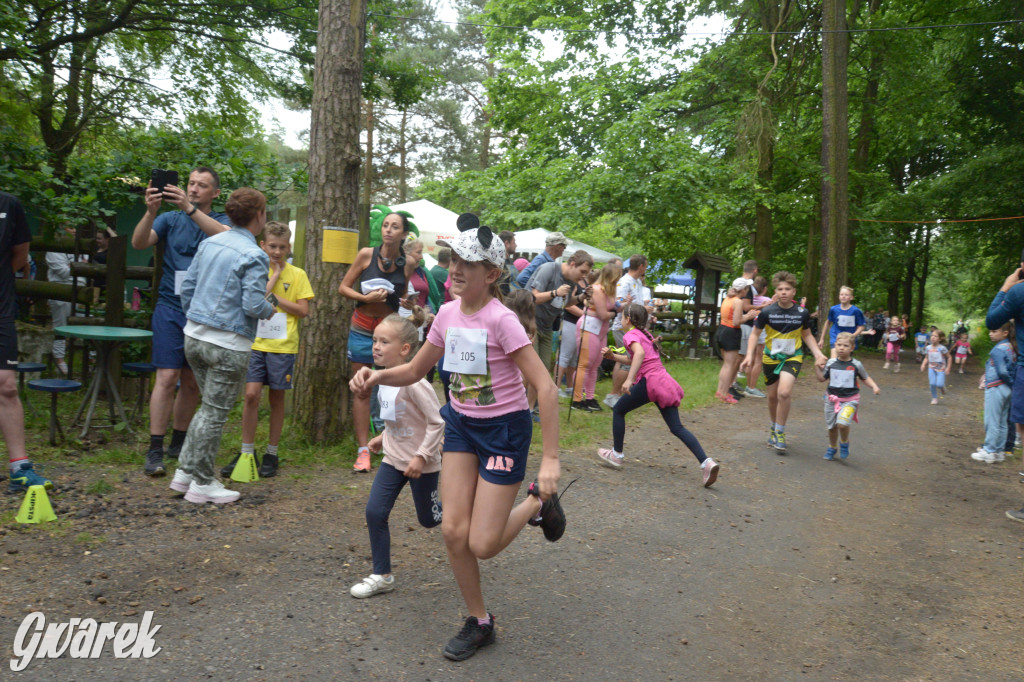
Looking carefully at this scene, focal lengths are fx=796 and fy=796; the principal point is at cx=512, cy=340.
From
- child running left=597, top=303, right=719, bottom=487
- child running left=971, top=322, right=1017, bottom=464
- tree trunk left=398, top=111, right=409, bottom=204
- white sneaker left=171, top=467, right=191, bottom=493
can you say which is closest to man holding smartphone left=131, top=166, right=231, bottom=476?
white sneaker left=171, top=467, right=191, bottom=493

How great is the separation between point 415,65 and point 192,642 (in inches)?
496

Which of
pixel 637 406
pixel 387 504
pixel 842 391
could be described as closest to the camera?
pixel 387 504

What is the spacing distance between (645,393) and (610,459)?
0.79m

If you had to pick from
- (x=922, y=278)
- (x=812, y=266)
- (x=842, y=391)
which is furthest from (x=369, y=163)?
(x=922, y=278)

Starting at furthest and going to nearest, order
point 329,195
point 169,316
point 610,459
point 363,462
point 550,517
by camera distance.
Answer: point 610,459, point 329,195, point 363,462, point 169,316, point 550,517

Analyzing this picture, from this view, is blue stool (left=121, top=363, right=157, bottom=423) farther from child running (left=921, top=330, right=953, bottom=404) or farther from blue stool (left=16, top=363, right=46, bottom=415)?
child running (left=921, top=330, right=953, bottom=404)

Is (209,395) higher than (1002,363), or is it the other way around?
(1002,363)

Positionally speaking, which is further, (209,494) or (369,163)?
(369,163)

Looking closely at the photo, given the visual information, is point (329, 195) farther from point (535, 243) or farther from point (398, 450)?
point (535, 243)

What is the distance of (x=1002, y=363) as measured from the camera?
976cm

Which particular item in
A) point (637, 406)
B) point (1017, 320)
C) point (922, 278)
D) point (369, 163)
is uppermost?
point (369, 163)

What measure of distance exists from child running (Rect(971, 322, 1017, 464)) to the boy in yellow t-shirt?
8.18 metres

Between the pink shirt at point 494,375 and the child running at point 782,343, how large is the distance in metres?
6.35

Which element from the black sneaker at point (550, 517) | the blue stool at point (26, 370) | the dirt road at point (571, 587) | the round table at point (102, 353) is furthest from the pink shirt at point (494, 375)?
the blue stool at point (26, 370)
